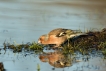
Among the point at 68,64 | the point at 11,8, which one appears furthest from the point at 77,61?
Answer: the point at 11,8

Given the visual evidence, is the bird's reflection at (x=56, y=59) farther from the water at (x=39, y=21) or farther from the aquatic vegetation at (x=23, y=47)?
the aquatic vegetation at (x=23, y=47)

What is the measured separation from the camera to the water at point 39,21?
7.48 m

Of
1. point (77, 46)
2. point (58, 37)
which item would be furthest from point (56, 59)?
point (58, 37)

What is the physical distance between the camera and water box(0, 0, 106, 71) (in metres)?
7.48

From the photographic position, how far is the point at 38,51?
27.1 feet

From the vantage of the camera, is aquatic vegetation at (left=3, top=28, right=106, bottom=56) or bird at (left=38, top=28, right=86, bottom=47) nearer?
aquatic vegetation at (left=3, top=28, right=106, bottom=56)

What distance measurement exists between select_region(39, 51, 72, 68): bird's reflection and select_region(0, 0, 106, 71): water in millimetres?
108

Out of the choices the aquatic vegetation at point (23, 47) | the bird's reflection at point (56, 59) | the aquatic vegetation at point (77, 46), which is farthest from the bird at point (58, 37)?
the bird's reflection at point (56, 59)

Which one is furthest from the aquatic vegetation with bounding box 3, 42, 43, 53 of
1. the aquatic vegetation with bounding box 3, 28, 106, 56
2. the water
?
the water

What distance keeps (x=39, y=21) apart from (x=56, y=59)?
13.9 ft

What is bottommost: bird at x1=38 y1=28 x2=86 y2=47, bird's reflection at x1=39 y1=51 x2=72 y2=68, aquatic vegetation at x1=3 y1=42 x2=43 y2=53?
bird's reflection at x1=39 y1=51 x2=72 y2=68

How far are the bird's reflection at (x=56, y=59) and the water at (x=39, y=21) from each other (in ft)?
0.36

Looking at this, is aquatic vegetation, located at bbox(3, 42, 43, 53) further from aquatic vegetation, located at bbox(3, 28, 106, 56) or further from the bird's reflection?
the bird's reflection

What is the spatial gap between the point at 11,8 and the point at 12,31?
381cm
